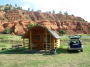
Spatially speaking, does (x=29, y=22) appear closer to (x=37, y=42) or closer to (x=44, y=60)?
(x=37, y=42)

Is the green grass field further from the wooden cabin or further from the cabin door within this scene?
the cabin door

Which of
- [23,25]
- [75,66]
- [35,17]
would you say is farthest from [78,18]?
[75,66]

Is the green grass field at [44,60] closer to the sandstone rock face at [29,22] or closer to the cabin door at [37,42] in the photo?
the cabin door at [37,42]

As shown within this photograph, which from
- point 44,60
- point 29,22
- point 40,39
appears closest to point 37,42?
point 40,39

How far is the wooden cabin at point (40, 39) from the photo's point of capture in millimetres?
32188

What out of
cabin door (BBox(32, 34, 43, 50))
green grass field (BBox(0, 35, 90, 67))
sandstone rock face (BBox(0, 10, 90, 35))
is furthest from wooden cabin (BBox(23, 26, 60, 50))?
sandstone rock face (BBox(0, 10, 90, 35))

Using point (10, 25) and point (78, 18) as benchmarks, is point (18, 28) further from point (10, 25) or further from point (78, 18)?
point (78, 18)

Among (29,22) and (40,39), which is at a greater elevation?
(29,22)

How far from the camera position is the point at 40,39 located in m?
33.2

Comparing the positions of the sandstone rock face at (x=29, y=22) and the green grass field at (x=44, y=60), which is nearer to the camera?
the green grass field at (x=44, y=60)

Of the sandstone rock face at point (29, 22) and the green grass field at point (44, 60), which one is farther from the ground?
the sandstone rock face at point (29, 22)

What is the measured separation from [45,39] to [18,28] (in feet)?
289

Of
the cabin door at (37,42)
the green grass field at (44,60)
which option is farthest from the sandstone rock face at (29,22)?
the green grass field at (44,60)

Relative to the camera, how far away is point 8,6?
167 meters
